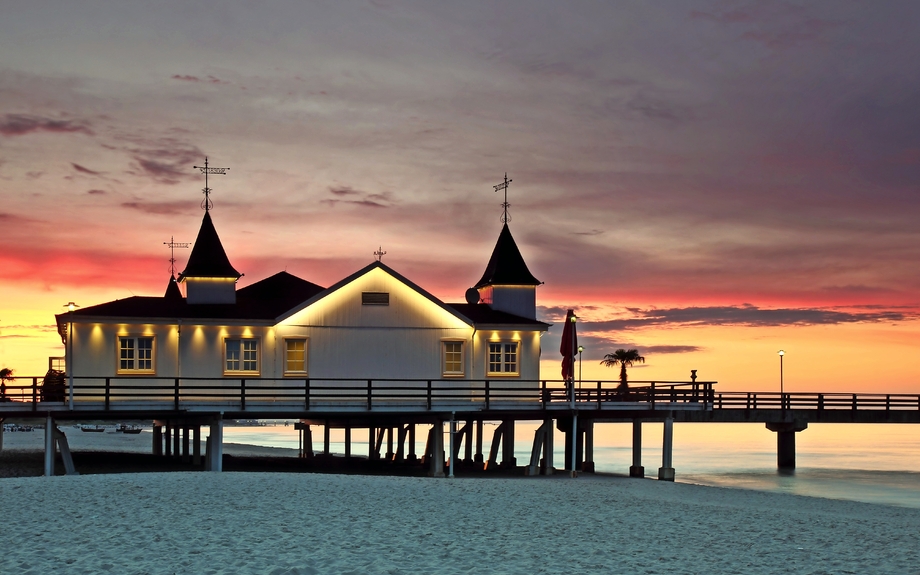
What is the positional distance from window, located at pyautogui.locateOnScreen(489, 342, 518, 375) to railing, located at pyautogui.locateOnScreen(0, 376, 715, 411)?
1.54 feet

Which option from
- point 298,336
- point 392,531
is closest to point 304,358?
point 298,336

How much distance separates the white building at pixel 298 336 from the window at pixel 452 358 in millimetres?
34

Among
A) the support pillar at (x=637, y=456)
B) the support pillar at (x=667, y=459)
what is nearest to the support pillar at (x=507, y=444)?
the support pillar at (x=637, y=456)

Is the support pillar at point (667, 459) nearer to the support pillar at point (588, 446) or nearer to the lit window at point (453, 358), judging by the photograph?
the support pillar at point (588, 446)

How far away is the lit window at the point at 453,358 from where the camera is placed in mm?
35094

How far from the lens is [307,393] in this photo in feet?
103

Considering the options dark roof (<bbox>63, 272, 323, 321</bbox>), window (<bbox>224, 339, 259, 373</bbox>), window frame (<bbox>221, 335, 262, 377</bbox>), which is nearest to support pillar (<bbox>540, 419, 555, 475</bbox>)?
dark roof (<bbox>63, 272, 323, 321</bbox>)

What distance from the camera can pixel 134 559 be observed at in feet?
43.3

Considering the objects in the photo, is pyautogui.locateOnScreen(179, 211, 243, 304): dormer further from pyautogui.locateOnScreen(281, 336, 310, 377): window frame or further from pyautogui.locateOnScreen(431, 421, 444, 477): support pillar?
pyautogui.locateOnScreen(431, 421, 444, 477): support pillar

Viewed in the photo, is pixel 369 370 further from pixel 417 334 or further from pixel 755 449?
pixel 755 449

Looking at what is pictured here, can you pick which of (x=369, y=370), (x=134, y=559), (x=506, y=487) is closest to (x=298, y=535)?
(x=134, y=559)

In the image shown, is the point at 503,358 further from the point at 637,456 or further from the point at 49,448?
the point at 49,448

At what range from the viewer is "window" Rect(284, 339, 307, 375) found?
1336 inches

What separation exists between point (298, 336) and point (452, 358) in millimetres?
5272
